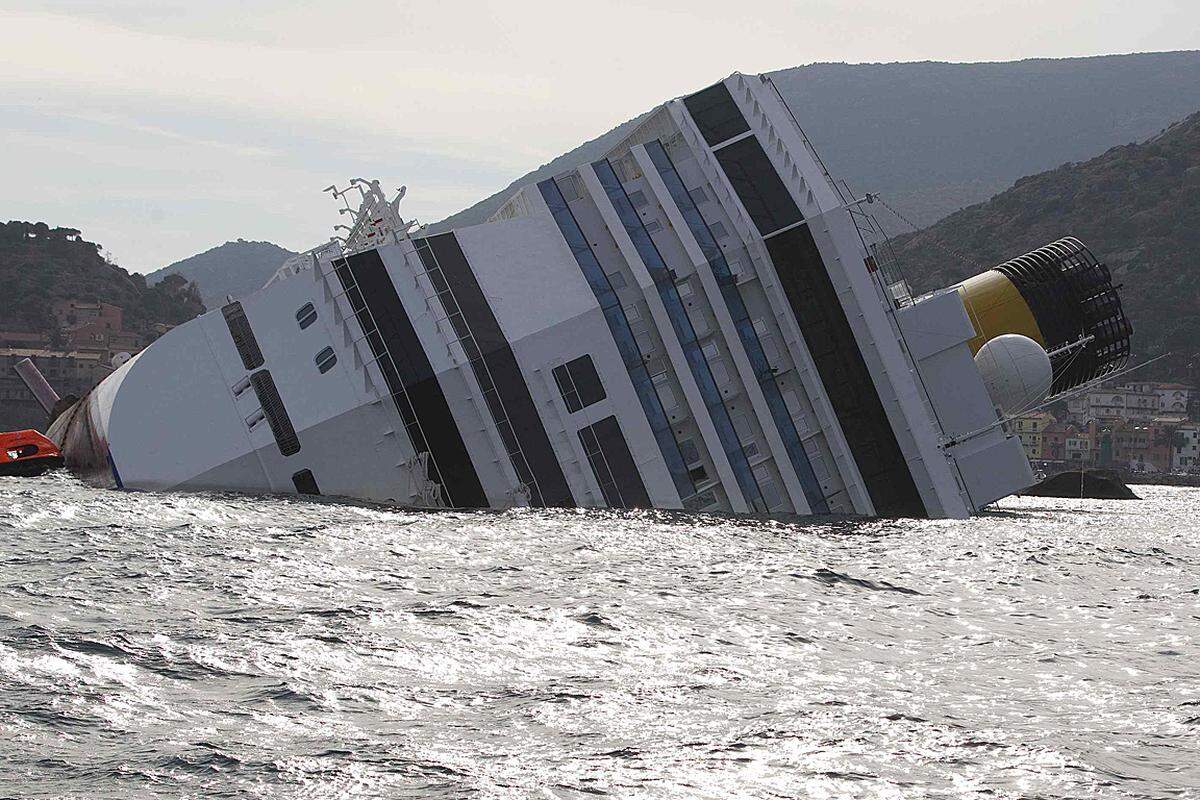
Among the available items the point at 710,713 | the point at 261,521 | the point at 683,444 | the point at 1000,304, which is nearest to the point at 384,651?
the point at 710,713

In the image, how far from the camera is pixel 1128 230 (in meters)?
126

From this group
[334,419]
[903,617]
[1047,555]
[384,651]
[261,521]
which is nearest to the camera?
[384,651]

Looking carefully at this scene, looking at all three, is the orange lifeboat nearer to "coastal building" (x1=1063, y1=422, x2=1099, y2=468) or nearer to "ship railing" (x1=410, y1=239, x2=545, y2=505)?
"ship railing" (x1=410, y1=239, x2=545, y2=505)

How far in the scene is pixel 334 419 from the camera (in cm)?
2214

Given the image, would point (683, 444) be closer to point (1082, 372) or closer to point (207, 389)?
point (207, 389)

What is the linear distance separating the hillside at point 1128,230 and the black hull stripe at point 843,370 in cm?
9911

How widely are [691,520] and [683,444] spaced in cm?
201

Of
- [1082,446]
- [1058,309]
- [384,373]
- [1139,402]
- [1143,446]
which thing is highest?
[384,373]

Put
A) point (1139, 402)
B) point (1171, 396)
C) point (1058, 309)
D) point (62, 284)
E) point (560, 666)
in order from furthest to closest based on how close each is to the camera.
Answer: point (62, 284)
point (1139, 402)
point (1171, 396)
point (1058, 309)
point (560, 666)

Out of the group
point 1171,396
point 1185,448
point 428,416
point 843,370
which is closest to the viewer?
point 428,416

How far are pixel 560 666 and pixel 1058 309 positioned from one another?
20690mm

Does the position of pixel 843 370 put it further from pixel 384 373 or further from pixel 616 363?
pixel 384 373

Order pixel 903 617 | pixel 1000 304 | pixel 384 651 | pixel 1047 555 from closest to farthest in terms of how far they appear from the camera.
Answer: pixel 384 651
pixel 903 617
pixel 1047 555
pixel 1000 304

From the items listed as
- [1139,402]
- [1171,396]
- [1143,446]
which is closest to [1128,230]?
[1139,402]
